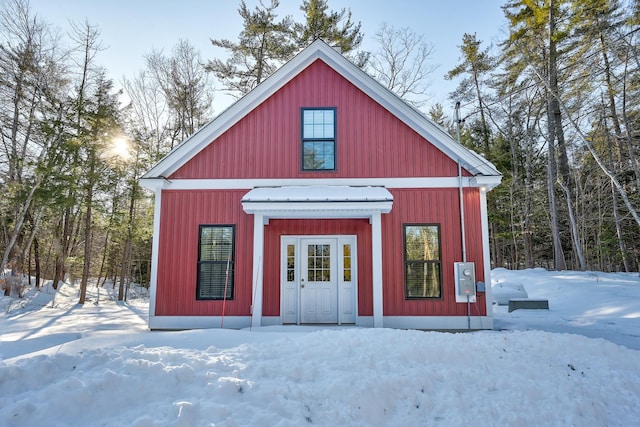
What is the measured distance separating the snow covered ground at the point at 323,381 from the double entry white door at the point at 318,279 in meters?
2.37

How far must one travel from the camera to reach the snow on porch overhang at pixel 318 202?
6613 millimetres

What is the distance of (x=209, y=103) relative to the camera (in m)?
18.1

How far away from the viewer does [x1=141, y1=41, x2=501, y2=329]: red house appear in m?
7.13

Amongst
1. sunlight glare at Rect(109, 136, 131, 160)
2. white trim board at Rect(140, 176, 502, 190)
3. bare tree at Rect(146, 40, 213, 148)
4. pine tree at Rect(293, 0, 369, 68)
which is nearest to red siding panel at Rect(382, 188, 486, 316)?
white trim board at Rect(140, 176, 502, 190)

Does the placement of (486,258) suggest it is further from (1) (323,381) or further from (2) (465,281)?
(1) (323,381)

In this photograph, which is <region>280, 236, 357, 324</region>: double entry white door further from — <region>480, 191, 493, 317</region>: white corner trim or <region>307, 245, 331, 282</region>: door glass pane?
<region>480, 191, 493, 317</region>: white corner trim

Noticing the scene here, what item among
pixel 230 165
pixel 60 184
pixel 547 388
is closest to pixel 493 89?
pixel 230 165

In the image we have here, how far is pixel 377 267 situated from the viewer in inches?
272

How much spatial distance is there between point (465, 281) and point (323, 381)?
4514 mm

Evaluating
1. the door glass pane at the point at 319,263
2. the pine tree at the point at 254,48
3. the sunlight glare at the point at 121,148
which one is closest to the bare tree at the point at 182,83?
the pine tree at the point at 254,48

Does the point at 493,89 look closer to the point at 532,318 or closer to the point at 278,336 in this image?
the point at 532,318

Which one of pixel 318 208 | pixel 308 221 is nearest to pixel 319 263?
pixel 308 221

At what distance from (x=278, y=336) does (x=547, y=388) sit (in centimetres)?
333

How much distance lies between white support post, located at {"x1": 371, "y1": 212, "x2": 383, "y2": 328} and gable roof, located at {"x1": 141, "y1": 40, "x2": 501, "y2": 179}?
2218 millimetres
